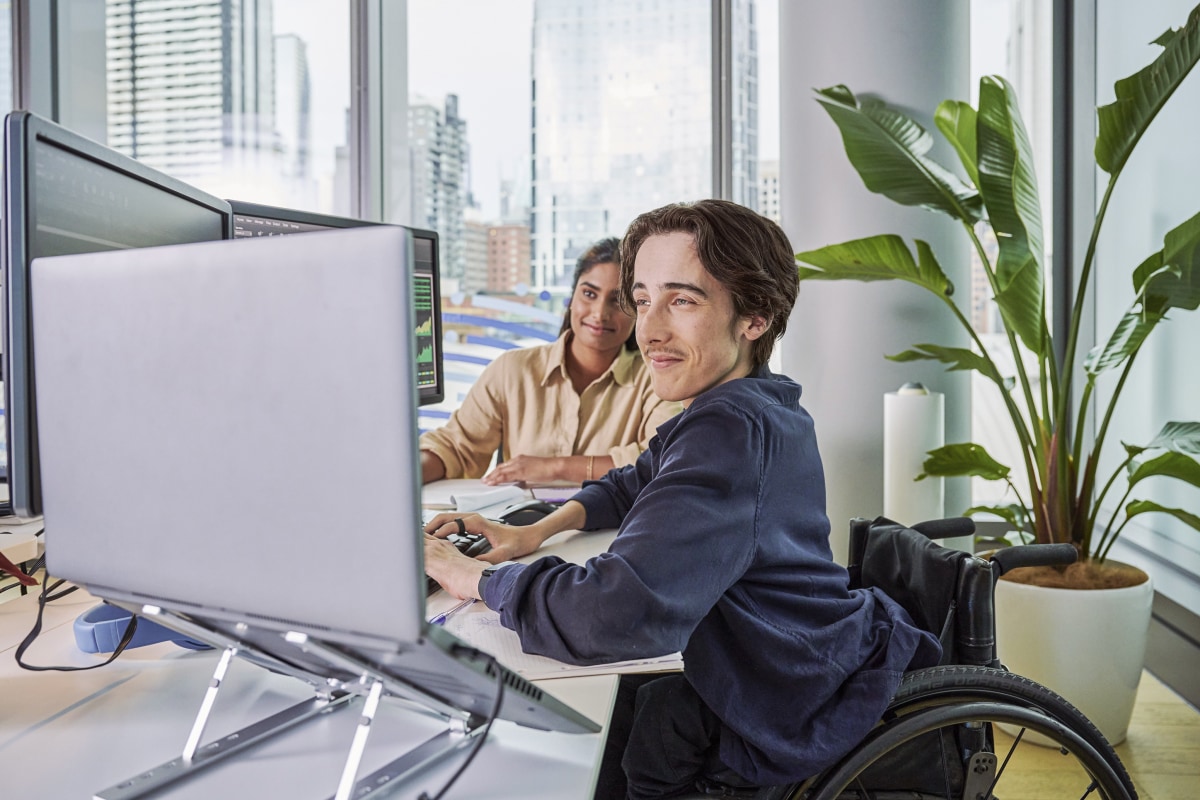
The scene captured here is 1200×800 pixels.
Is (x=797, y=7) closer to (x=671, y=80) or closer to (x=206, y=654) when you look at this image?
(x=671, y=80)

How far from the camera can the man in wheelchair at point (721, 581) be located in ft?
3.28

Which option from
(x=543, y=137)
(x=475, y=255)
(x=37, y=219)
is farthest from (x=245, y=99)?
(x=37, y=219)

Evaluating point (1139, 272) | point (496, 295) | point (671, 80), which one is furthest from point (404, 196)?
point (1139, 272)

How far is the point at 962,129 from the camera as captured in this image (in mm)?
2910

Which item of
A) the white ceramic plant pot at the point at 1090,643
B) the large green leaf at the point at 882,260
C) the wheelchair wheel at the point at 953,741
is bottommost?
the white ceramic plant pot at the point at 1090,643

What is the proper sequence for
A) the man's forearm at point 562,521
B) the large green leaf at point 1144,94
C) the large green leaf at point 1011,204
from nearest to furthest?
the man's forearm at point 562,521
the large green leaf at point 1144,94
the large green leaf at point 1011,204

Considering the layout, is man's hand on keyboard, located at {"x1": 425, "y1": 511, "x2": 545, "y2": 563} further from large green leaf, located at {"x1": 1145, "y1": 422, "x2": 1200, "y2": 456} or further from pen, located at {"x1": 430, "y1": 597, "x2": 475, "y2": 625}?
large green leaf, located at {"x1": 1145, "y1": 422, "x2": 1200, "y2": 456}

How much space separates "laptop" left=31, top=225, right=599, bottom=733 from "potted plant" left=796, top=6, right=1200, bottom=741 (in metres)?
2.11

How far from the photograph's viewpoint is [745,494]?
1.07 m

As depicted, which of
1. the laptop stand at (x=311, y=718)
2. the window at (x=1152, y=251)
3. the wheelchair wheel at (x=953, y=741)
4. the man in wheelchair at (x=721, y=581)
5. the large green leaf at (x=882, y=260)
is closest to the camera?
the laptop stand at (x=311, y=718)

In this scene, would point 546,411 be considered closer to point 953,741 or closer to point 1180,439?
point 1180,439

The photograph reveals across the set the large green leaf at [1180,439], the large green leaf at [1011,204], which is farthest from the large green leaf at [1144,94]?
the large green leaf at [1180,439]

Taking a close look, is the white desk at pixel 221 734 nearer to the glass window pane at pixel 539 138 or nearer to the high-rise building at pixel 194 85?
the glass window pane at pixel 539 138

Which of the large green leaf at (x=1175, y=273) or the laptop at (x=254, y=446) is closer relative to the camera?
the laptop at (x=254, y=446)
